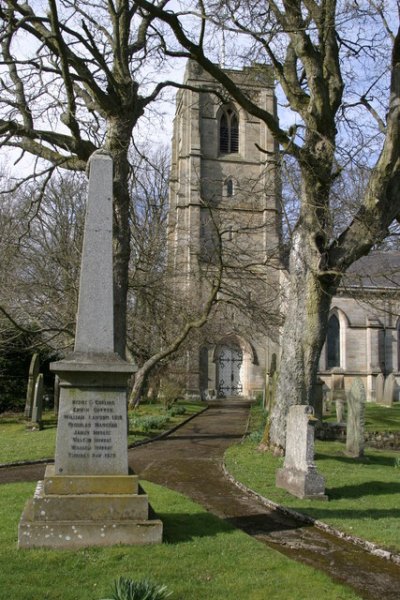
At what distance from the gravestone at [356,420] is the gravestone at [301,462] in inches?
143

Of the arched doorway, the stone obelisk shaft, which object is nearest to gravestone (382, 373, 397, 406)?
the arched doorway

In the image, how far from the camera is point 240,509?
8266 mm

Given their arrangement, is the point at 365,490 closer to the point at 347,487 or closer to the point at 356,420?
the point at 347,487

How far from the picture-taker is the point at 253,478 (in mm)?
10312

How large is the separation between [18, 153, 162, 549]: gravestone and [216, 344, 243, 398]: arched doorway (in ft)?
109

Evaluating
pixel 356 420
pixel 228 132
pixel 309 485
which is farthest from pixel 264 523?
pixel 228 132

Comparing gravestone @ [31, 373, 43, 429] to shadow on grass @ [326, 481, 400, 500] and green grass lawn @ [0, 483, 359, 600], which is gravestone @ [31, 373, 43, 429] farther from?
green grass lawn @ [0, 483, 359, 600]

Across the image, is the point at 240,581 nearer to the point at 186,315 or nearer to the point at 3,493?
the point at 3,493

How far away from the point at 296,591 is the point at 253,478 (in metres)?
5.44

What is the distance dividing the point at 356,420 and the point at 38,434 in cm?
849

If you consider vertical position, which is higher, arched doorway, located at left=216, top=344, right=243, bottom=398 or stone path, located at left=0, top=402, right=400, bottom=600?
arched doorway, located at left=216, top=344, right=243, bottom=398

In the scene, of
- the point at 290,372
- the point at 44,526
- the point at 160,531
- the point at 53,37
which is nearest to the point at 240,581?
the point at 160,531

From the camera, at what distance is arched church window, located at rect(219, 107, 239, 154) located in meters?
43.5

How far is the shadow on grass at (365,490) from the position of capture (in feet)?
30.6
